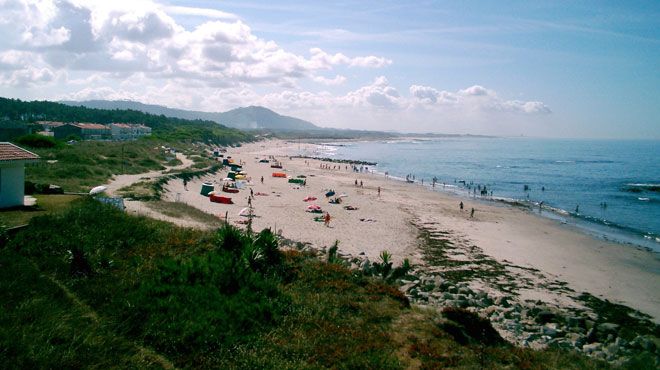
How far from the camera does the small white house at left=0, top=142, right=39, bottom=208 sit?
1667 centimetres

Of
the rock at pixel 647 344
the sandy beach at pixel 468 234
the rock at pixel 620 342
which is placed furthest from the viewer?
the sandy beach at pixel 468 234

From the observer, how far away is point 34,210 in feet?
55.9

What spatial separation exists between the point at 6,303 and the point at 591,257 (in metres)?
27.8

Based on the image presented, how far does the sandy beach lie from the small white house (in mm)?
13080

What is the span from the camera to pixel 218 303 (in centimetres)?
1022

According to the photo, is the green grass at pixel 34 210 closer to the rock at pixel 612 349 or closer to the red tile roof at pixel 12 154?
the red tile roof at pixel 12 154

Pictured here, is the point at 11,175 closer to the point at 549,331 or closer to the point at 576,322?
the point at 549,331

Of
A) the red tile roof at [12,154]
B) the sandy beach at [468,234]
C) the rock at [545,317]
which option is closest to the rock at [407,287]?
the rock at [545,317]

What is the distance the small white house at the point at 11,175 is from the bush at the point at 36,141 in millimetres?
36118

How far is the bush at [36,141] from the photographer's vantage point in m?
48.0

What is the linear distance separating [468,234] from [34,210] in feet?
81.5

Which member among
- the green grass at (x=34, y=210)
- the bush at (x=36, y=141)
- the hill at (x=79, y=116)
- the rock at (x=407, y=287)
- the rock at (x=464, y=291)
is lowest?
the rock at (x=464, y=291)

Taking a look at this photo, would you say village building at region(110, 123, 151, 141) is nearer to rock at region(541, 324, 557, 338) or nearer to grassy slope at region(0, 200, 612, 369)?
grassy slope at region(0, 200, 612, 369)

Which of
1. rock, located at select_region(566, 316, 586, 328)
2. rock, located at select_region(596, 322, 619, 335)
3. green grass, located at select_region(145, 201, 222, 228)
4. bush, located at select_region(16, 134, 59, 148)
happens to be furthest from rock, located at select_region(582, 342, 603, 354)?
bush, located at select_region(16, 134, 59, 148)
